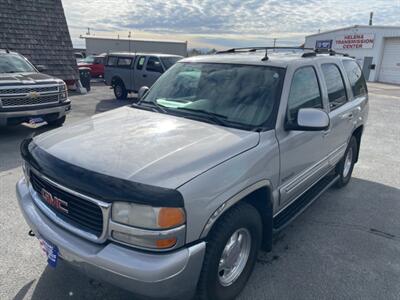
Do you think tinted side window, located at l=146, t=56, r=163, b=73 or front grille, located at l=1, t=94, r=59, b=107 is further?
tinted side window, located at l=146, t=56, r=163, b=73

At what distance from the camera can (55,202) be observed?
7.59 feet

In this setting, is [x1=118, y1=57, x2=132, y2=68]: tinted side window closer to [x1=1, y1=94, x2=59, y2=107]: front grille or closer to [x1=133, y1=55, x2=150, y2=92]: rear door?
[x1=133, y1=55, x2=150, y2=92]: rear door

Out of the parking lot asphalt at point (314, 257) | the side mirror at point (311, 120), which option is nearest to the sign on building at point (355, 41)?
the parking lot asphalt at point (314, 257)

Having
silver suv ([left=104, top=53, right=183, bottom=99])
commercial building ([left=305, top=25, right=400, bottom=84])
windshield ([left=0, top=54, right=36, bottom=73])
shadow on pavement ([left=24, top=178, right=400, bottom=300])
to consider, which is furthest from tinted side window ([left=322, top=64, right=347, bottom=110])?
commercial building ([left=305, top=25, right=400, bottom=84])

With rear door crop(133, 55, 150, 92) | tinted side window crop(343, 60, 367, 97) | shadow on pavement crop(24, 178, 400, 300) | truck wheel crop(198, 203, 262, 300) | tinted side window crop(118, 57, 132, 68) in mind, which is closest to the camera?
truck wheel crop(198, 203, 262, 300)

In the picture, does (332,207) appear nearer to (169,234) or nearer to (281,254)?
(281,254)

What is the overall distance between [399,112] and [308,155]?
1133cm

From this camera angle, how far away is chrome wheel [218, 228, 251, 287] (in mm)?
2441

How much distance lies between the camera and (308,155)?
3.36m

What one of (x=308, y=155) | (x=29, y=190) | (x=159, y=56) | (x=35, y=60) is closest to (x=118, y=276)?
(x=29, y=190)

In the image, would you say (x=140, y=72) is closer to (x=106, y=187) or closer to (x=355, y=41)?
(x=106, y=187)

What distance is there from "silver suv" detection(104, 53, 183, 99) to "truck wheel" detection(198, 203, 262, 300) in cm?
1048

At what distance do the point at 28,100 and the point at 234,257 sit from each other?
618 cm

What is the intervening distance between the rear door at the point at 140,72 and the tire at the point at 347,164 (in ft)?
30.9
